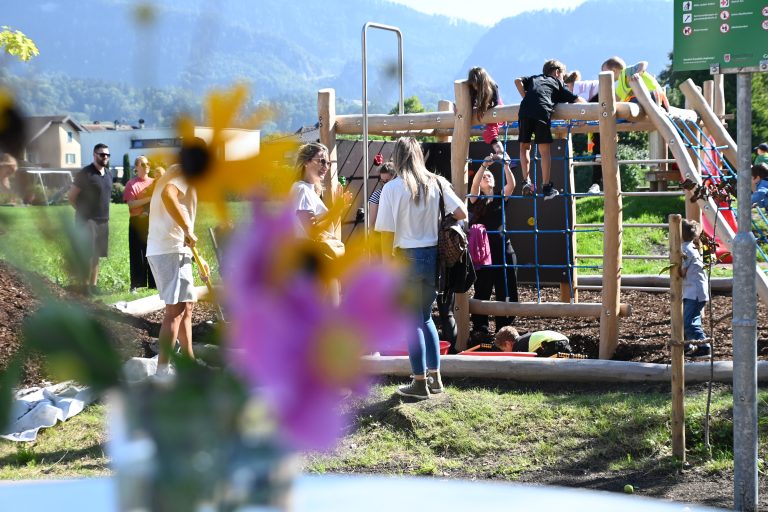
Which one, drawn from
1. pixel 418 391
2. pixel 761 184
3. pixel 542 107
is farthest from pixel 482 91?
pixel 761 184

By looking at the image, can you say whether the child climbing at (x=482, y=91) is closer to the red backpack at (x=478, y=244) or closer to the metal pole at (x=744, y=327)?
the red backpack at (x=478, y=244)

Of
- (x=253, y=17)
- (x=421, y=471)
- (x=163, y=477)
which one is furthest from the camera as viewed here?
(x=421, y=471)

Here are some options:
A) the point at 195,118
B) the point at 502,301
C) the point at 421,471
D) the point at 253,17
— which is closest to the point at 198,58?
the point at 195,118

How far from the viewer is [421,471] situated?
18.4 ft

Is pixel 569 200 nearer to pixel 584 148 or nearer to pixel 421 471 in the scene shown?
pixel 421 471

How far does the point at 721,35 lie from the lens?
14.3ft

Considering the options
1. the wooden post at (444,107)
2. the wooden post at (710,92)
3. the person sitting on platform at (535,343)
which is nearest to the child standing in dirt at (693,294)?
the person sitting on platform at (535,343)

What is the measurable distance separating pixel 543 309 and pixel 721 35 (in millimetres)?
4243

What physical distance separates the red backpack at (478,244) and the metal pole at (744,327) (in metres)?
4.45

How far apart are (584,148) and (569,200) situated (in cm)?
2329

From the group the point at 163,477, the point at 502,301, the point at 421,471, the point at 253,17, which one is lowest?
the point at 421,471

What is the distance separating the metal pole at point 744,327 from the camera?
4.22 metres

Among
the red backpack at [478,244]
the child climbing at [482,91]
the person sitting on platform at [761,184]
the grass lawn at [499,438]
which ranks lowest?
the grass lawn at [499,438]

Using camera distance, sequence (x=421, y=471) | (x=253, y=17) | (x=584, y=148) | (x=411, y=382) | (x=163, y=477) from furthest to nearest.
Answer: (x=584, y=148) < (x=411, y=382) < (x=421, y=471) < (x=253, y=17) < (x=163, y=477)
